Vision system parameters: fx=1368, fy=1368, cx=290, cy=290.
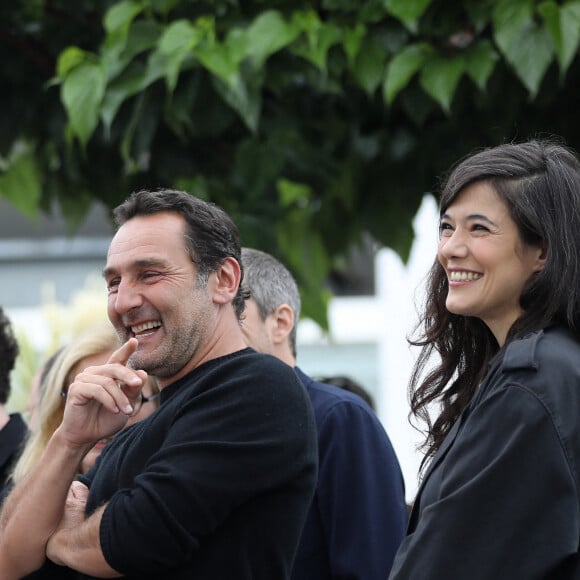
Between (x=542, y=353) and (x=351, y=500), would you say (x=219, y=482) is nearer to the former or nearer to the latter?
(x=542, y=353)

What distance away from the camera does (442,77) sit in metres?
4.05

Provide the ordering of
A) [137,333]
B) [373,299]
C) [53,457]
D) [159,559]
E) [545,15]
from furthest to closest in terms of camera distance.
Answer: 1. [373,299]
2. [545,15]
3. [137,333]
4. [53,457]
5. [159,559]

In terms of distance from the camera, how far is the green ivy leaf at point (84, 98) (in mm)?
4090

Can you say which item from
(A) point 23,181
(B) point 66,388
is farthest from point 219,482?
(A) point 23,181

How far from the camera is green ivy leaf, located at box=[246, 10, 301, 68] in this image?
13.3 feet

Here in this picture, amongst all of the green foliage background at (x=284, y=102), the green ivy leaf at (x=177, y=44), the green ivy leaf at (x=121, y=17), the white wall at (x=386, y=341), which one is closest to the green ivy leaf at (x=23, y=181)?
the green foliage background at (x=284, y=102)

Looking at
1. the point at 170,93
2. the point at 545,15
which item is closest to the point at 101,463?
the point at 170,93

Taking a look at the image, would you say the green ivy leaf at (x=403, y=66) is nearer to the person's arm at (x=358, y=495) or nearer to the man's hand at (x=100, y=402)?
the person's arm at (x=358, y=495)

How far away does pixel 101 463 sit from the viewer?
2.86 m

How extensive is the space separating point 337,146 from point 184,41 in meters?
0.85

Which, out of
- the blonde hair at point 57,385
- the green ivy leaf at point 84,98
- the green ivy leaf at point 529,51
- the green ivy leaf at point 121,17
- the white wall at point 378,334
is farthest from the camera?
the white wall at point 378,334

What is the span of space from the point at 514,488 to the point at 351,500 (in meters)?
1.17

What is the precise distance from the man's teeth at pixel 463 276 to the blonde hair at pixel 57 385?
4.57 feet

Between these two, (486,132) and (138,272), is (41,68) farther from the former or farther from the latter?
(138,272)
